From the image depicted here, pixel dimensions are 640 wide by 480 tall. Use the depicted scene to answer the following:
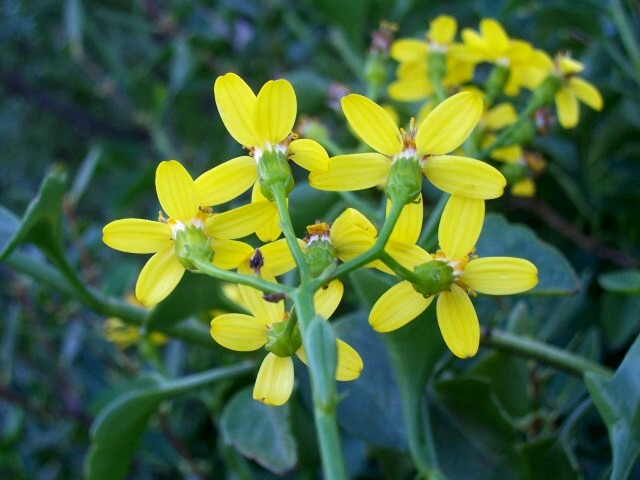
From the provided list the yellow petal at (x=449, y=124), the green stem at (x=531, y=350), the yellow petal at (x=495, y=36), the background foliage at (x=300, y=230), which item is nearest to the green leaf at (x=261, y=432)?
the background foliage at (x=300, y=230)

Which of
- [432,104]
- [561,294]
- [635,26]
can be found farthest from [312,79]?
[561,294]

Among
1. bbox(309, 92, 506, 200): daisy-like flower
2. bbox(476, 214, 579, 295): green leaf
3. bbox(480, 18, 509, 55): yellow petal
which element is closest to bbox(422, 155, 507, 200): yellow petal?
bbox(309, 92, 506, 200): daisy-like flower

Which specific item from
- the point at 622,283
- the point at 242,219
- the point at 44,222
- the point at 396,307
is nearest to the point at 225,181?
the point at 242,219

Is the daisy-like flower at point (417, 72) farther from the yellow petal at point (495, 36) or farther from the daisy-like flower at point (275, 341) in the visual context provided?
the daisy-like flower at point (275, 341)

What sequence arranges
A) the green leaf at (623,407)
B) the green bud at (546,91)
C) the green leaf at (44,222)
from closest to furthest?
1. the green leaf at (623,407)
2. the green leaf at (44,222)
3. the green bud at (546,91)

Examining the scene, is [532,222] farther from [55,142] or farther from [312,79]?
[55,142]

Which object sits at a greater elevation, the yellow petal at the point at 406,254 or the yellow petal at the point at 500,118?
the yellow petal at the point at 500,118

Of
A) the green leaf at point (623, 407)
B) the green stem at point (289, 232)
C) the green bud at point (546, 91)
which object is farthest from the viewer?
the green bud at point (546, 91)
